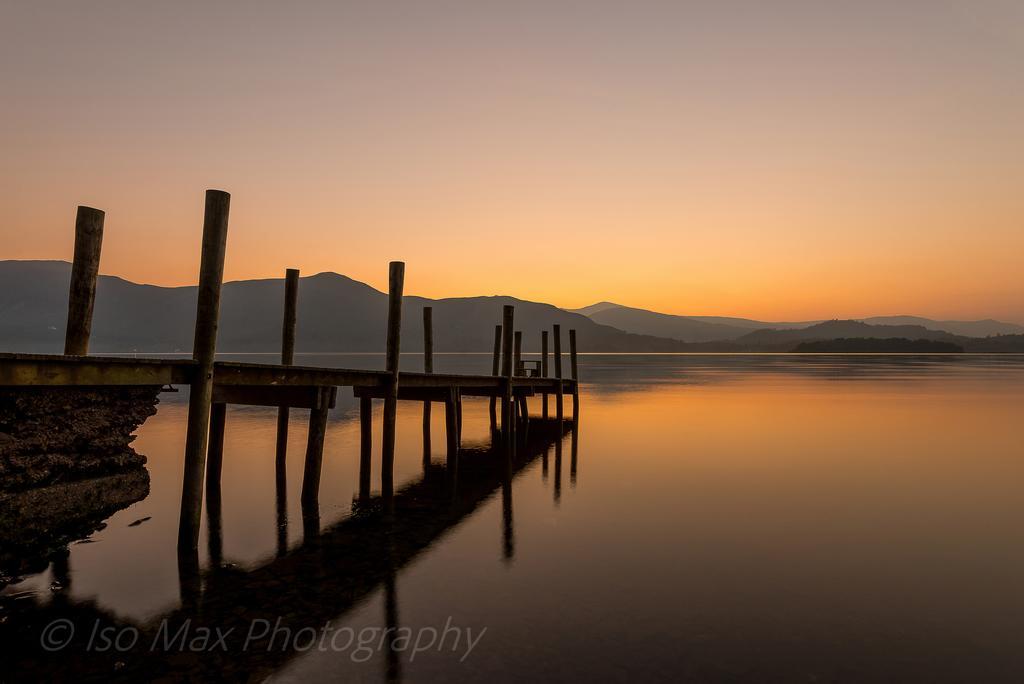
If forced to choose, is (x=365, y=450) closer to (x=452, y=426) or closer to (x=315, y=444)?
(x=452, y=426)

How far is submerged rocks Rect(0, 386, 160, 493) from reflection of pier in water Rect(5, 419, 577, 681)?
170cm

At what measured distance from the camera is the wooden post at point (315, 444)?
11.6 meters

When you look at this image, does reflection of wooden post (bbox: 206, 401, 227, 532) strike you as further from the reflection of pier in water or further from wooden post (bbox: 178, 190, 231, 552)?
wooden post (bbox: 178, 190, 231, 552)

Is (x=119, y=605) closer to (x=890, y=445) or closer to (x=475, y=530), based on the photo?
(x=475, y=530)

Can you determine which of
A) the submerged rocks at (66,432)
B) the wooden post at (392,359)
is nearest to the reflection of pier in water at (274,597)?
the wooden post at (392,359)

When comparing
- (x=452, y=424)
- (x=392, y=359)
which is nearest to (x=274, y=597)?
(x=392, y=359)

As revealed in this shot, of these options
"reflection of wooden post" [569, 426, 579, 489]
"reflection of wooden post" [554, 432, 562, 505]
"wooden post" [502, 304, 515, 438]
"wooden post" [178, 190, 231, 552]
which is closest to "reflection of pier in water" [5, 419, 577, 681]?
"wooden post" [178, 190, 231, 552]

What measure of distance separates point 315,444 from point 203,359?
3.89 meters

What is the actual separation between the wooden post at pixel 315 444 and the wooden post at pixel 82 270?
4.09m

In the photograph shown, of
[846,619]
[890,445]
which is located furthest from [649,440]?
[846,619]

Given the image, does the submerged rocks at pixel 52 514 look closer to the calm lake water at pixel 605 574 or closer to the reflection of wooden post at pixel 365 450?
the calm lake water at pixel 605 574

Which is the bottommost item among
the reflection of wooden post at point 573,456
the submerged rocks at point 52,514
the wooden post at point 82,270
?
the reflection of wooden post at point 573,456

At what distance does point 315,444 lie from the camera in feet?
38.9

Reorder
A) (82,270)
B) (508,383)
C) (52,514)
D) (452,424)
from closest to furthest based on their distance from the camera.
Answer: (82,270) < (52,514) < (452,424) < (508,383)
